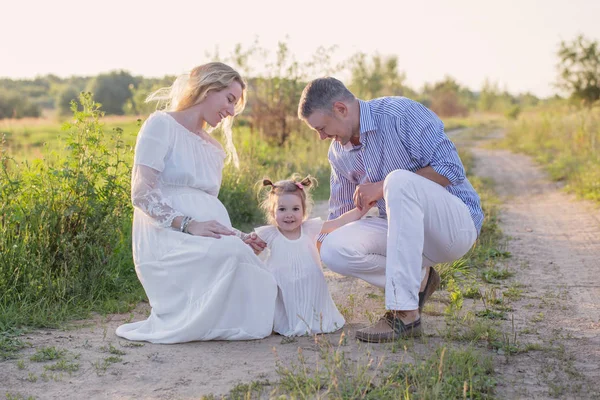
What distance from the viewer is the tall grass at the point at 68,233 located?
4.70 m

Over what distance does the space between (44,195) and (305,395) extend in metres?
2.90

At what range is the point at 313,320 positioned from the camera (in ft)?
14.1

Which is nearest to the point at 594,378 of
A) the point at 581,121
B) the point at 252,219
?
the point at 252,219

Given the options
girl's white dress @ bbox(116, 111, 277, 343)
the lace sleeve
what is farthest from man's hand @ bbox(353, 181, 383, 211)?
the lace sleeve

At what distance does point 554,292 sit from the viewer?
16.8 feet

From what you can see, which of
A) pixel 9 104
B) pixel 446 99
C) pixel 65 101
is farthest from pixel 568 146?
pixel 446 99

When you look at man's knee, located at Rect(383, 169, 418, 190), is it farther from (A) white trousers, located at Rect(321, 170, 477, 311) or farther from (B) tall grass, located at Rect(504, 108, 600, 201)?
(B) tall grass, located at Rect(504, 108, 600, 201)

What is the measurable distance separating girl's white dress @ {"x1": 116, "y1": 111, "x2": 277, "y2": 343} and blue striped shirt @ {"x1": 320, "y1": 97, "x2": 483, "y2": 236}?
2.89 feet

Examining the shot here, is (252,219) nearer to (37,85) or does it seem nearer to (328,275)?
(328,275)

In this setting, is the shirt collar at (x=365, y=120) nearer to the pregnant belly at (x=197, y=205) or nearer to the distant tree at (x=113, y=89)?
the pregnant belly at (x=197, y=205)

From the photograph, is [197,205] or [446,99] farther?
[446,99]

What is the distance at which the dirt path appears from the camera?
332 cm

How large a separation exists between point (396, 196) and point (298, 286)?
0.90 metres

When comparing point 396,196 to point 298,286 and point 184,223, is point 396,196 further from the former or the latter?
point 184,223
